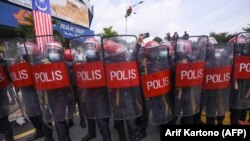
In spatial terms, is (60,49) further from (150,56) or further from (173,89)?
(173,89)

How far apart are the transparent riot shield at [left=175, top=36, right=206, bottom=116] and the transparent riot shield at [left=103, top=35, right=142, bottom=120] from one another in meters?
0.60

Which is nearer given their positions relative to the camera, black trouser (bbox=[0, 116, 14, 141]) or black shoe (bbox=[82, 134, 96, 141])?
black trouser (bbox=[0, 116, 14, 141])

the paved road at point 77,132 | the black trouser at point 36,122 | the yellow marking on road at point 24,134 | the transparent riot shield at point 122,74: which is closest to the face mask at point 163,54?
the transparent riot shield at point 122,74

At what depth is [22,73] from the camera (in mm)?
4512

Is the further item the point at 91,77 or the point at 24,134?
the point at 24,134

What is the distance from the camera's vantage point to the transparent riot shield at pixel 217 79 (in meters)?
4.07

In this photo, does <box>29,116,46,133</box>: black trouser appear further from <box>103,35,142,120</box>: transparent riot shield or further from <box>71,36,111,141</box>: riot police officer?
<box>103,35,142,120</box>: transparent riot shield

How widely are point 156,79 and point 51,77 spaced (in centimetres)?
152

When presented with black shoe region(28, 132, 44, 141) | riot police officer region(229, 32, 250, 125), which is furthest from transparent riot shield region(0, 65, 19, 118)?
riot police officer region(229, 32, 250, 125)

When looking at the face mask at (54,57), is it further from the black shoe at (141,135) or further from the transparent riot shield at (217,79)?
the transparent riot shield at (217,79)

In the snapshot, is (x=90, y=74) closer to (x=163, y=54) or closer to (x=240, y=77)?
(x=163, y=54)

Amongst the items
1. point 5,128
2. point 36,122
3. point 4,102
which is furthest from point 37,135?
point 4,102

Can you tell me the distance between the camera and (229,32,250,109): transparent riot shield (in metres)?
4.16

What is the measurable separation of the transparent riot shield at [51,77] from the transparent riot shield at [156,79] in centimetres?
119
